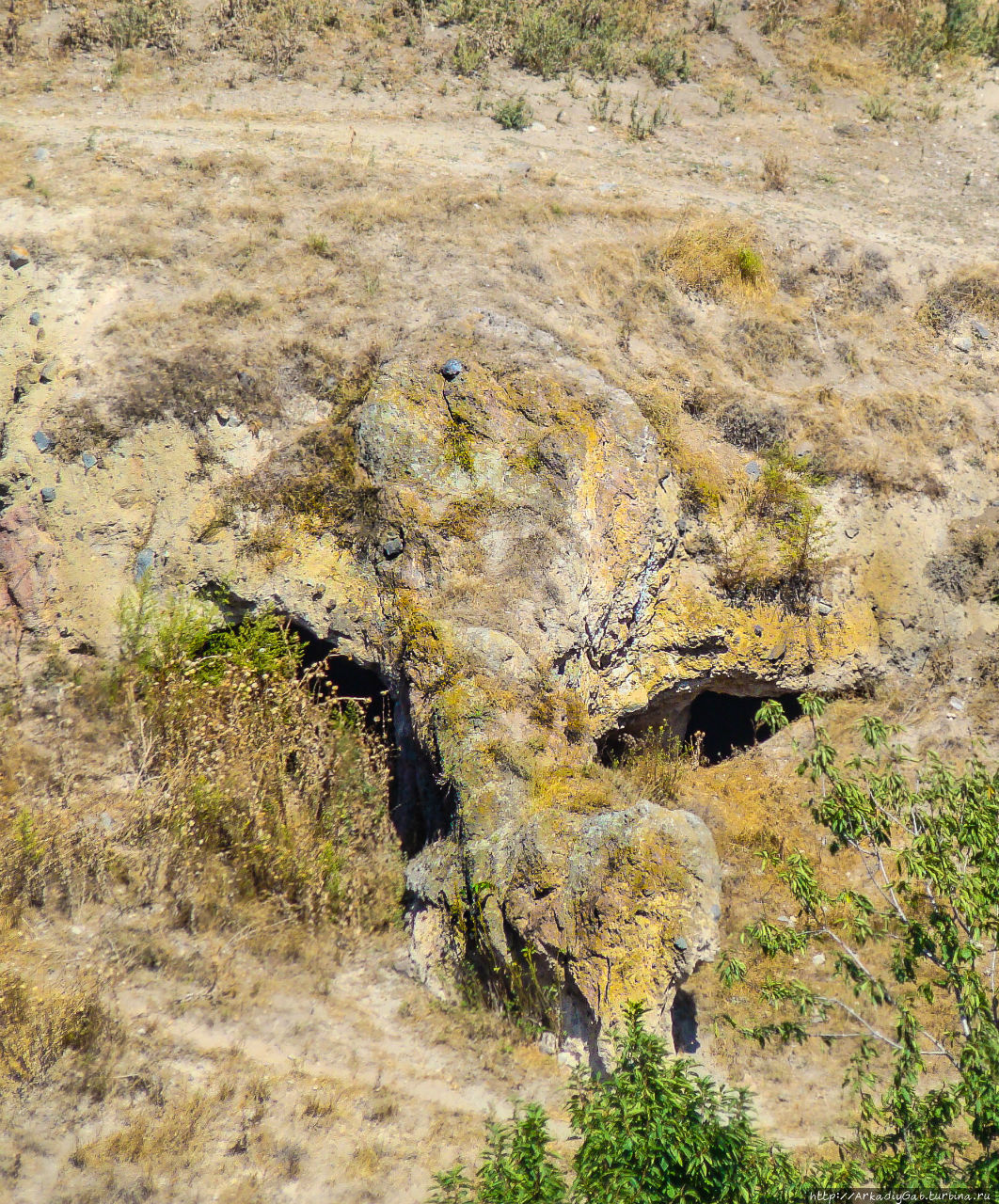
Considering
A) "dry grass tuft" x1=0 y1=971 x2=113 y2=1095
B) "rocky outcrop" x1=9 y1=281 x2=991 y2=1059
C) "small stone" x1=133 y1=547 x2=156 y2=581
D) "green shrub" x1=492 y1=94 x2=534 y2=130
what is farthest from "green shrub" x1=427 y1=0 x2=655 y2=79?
"dry grass tuft" x1=0 y1=971 x2=113 y2=1095

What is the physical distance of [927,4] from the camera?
1662 centimetres

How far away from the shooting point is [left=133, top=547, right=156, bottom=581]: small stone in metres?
7.74

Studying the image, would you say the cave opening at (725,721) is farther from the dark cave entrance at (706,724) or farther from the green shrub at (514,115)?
the green shrub at (514,115)

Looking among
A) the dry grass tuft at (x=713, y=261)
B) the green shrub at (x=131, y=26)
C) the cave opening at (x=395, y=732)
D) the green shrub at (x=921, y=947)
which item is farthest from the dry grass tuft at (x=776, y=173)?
the green shrub at (x=921, y=947)

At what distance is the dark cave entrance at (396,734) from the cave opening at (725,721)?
2925mm

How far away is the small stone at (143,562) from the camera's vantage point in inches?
305

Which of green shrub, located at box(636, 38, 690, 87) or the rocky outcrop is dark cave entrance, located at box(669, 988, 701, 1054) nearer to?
the rocky outcrop

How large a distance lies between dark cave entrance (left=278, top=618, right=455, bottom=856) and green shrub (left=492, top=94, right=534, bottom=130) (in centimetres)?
859

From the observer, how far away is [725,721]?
9.60 m

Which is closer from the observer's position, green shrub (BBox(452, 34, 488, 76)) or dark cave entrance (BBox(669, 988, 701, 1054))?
dark cave entrance (BBox(669, 988, 701, 1054))

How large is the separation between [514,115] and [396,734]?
9497 mm

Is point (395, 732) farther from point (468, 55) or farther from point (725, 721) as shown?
point (468, 55)

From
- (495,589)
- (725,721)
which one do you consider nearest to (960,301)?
(725,721)

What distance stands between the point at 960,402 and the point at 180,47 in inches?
450
